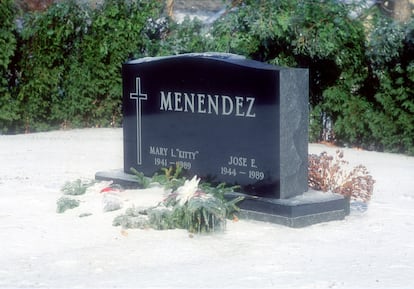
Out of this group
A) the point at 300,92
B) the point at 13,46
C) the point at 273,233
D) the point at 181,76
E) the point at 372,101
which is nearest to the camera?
the point at 273,233

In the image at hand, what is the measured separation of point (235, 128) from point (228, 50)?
17.9 ft

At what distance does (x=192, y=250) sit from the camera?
7.02m

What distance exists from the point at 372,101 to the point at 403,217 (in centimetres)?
511

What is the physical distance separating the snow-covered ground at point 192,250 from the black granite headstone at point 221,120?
1.61 ft

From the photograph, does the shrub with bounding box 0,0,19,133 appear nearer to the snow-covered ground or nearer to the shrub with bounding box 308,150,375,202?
the snow-covered ground

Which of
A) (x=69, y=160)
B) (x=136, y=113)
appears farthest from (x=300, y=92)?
(x=69, y=160)

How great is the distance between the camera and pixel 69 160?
38.8ft

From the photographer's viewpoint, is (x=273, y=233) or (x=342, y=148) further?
(x=342, y=148)

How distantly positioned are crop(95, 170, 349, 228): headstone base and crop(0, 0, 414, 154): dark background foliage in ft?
16.0

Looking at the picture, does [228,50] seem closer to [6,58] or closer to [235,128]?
[6,58]

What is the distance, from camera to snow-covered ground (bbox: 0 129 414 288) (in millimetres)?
6219

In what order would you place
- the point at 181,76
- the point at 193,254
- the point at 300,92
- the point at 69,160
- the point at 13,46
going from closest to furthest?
the point at 193,254
the point at 300,92
the point at 181,76
the point at 69,160
the point at 13,46

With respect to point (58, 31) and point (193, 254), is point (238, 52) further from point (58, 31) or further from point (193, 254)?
point (193, 254)

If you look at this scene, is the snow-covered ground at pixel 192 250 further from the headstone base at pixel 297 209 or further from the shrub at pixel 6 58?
the shrub at pixel 6 58
